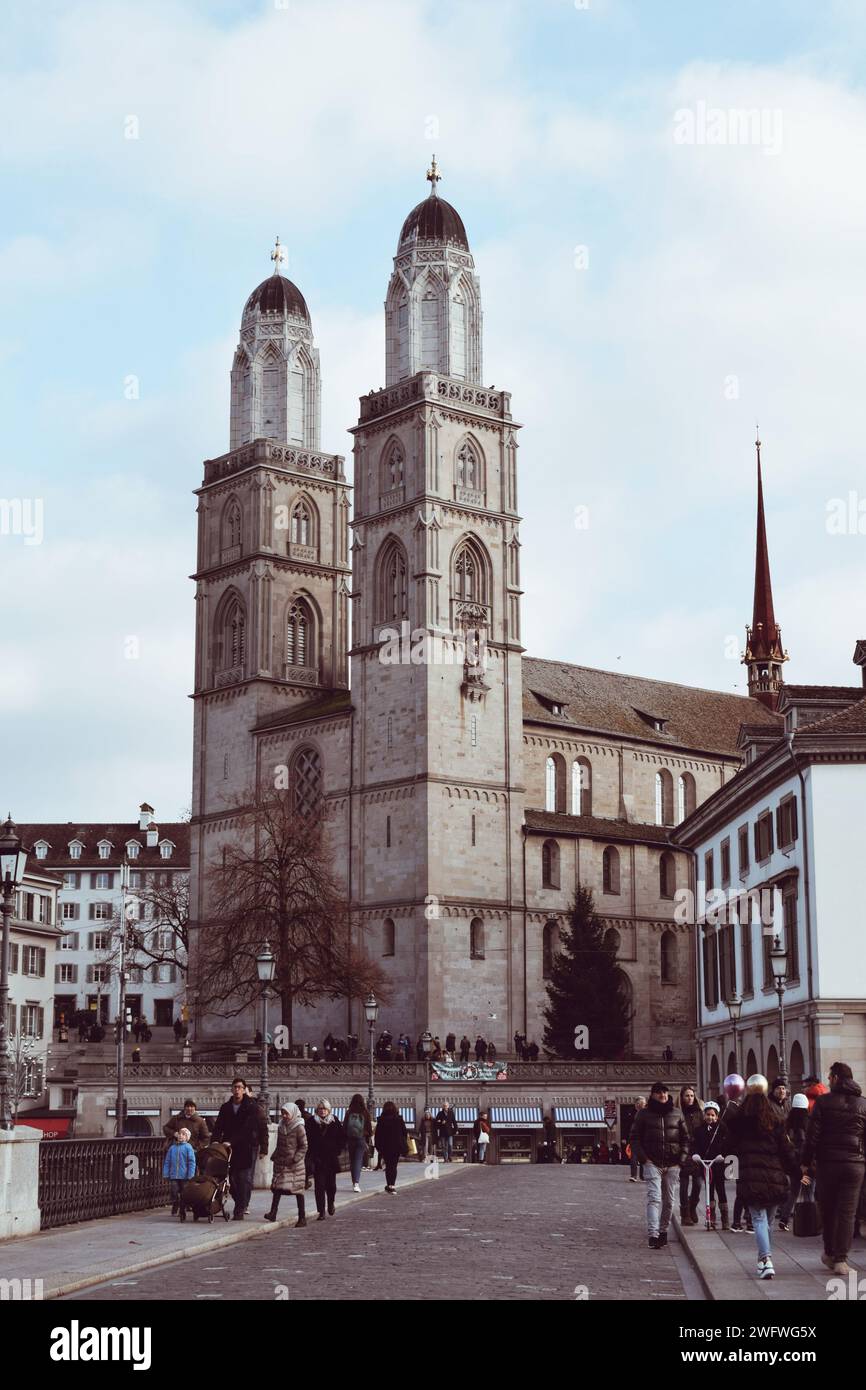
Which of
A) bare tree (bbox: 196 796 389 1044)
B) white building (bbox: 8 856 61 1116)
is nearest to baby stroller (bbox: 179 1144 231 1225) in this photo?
bare tree (bbox: 196 796 389 1044)

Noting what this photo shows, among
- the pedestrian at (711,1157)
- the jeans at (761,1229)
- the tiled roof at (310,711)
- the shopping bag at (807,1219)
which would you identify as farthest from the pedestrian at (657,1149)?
the tiled roof at (310,711)

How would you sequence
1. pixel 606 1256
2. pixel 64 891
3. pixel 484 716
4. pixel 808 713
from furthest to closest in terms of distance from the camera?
pixel 64 891, pixel 484 716, pixel 808 713, pixel 606 1256

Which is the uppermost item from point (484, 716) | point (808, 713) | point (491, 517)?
point (491, 517)

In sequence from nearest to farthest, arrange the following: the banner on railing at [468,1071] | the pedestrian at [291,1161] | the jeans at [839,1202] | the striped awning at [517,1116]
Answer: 1. the jeans at [839,1202]
2. the pedestrian at [291,1161]
3. the striped awning at [517,1116]
4. the banner on railing at [468,1071]

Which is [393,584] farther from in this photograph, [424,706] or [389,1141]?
[389,1141]

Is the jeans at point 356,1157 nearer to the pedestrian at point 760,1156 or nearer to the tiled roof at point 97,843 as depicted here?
the pedestrian at point 760,1156

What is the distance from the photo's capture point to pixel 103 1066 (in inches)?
2844

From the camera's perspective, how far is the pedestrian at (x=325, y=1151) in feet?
90.8

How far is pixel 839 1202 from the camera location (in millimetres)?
18656

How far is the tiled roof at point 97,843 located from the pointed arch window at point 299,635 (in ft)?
133

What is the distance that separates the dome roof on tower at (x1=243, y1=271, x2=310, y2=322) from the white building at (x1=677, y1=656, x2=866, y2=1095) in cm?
4973
